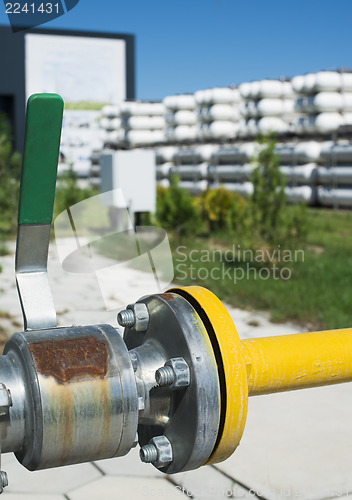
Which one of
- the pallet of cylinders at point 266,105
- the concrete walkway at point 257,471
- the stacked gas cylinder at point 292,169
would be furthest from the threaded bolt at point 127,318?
the pallet of cylinders at point 266,105

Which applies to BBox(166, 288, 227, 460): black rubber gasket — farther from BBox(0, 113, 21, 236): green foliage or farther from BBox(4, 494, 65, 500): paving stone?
BBox(0, 113, 21, 236): green foliage

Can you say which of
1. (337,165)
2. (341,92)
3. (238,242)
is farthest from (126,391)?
(341,92)

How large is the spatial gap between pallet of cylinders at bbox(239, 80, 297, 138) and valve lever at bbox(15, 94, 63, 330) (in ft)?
59.2

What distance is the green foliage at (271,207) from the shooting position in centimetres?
800

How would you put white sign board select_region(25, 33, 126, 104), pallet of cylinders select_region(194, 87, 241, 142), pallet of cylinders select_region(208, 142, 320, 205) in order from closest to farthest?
pallet of cylinders select_region(208, 142, 320, 205), pallet of cylinders select_region(194, 87, 241, 142), white sign board select_region(25, 33, 126, 104)

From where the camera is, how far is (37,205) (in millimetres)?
509

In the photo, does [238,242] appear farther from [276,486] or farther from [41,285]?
[41,285]

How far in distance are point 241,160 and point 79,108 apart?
60.7 feet

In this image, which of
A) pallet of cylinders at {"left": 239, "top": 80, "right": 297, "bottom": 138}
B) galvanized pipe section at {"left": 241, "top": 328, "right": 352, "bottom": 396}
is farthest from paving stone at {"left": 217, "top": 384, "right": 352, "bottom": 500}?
pallet of cylinders at {"left": 239, "top": 80, "right": 297, "bottom": 138}

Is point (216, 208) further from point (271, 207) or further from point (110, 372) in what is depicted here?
point (110, 372)

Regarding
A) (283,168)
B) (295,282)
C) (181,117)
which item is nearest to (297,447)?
(295,282)

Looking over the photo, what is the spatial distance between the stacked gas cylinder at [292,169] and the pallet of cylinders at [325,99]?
106cm

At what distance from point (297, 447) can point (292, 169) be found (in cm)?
1348

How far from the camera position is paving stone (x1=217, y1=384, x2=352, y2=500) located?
2732mm
